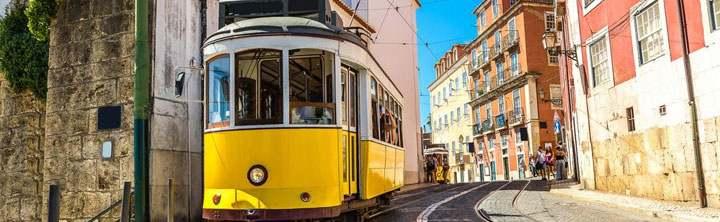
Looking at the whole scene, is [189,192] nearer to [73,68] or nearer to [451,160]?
[73,68]

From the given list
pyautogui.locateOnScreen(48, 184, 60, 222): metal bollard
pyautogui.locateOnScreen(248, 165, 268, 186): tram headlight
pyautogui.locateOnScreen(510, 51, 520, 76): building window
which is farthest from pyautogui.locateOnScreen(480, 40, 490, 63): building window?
pyautogui.locateOnScreen(48, 184, 60, 222): metal bollard

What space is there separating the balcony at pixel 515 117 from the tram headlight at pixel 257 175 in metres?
34.2

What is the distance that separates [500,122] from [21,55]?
36.0 meters

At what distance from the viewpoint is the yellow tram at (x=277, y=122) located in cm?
677

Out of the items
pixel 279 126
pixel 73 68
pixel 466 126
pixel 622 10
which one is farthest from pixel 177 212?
pixel 466 126

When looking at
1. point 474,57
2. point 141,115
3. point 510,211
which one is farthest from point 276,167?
point 474,57

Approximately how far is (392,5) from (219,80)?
19.3 metres

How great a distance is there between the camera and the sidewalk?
30.0 feet

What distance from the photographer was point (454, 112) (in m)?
54.4

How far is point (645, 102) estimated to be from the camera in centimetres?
1280

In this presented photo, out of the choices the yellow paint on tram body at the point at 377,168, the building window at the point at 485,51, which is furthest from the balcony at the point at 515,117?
the yellow paint on tram body at the point at 377,168

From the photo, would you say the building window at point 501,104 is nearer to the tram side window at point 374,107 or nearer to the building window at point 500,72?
the building window at point 500,72

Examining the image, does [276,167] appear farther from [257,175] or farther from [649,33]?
[649,33]

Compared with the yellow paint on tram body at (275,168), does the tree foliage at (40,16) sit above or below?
above
